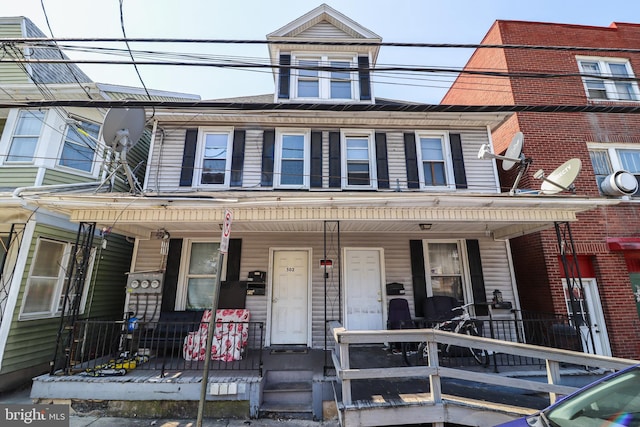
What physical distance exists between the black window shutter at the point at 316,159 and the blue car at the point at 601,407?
5.67 m

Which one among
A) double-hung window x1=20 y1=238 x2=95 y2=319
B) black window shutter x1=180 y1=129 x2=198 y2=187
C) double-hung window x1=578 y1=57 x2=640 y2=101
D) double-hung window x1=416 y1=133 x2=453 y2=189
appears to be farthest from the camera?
double-hung window x1=578 y1=57 x2=640 y2=101

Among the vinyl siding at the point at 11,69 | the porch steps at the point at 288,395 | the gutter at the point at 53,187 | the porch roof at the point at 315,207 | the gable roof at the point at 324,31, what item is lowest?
the porch steps at the point at 288,395

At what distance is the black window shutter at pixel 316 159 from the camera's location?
7234mm

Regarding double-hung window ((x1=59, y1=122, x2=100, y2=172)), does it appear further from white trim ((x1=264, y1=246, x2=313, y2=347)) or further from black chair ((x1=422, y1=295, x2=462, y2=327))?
black chair ((x1=422, y1=295, x2=462, y2=327))

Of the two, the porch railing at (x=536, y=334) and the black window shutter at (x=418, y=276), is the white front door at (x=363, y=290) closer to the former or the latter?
the black window shutter at (x=418, y=276)

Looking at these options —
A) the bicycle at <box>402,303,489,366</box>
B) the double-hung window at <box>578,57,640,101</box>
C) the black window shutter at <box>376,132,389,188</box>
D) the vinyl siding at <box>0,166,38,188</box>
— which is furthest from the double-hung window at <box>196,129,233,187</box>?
the double-hung window at <box>578,57,640,101</box>

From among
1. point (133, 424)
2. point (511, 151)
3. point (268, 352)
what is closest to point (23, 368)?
point (133, 424)

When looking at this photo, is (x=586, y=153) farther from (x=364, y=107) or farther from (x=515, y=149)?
(x=364, y=107)

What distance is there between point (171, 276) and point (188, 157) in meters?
2.91

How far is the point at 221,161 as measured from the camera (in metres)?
7.38

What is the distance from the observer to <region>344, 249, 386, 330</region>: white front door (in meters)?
6.64

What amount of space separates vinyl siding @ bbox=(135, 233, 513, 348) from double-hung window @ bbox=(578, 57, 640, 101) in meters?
5.66

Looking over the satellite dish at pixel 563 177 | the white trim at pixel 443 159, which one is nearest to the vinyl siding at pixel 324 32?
the white trim at pixel 443 159

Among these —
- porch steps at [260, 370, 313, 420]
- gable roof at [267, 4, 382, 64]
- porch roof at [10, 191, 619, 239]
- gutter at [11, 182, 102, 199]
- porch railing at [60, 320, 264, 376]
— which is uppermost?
gable roof at [267, 4, 382, 64]
